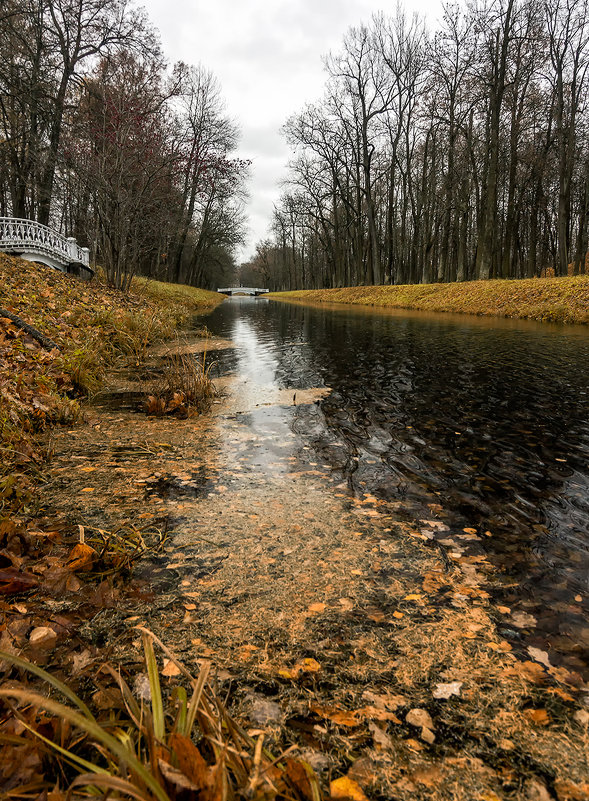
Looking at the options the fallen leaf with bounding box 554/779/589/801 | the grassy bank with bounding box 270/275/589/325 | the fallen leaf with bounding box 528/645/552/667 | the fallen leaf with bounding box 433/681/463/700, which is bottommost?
the fallen leaf with bounding box 554/779/589/801

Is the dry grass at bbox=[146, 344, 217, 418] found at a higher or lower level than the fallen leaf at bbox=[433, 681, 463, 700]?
higher

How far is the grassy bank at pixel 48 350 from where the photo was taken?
396cm

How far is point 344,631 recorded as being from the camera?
1.90 meters

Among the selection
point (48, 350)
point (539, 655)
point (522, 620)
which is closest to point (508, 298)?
point (48, 350)

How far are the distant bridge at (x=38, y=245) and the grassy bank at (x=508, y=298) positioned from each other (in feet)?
50.1

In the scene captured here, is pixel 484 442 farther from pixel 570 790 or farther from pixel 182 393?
pixel 182 393

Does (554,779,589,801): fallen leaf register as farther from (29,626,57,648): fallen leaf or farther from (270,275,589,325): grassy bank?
(270,275,589,325): grassy bank

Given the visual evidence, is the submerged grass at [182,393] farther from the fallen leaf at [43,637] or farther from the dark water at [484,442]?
the fallen leaf at [43,637]

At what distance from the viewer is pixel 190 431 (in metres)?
4.66

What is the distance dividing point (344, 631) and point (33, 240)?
695 inches

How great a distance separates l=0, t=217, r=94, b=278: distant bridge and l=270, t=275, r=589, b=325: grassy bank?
1526 centimetres

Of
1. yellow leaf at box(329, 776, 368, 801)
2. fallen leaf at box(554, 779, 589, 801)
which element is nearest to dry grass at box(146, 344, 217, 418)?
yellow leaf at box(329, 776, 368, 801)

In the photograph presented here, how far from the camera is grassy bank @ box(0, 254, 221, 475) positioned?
3959 mm

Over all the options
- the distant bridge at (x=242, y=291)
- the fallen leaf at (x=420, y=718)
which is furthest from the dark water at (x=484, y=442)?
the distant bridge at (x=242, y=291)
